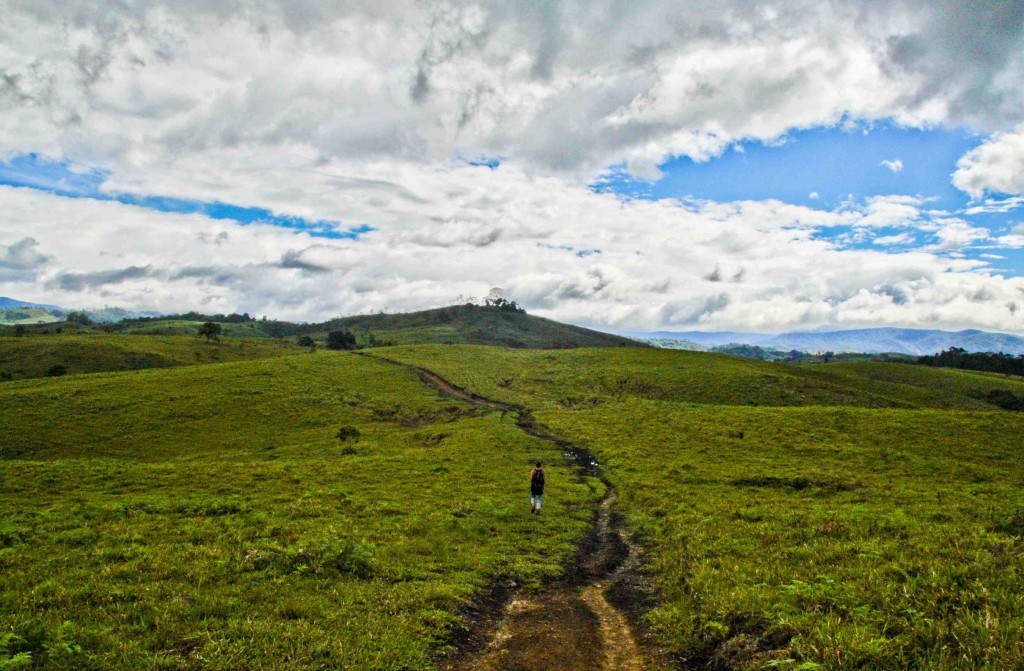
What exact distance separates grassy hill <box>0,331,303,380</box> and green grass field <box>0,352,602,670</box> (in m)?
70.3

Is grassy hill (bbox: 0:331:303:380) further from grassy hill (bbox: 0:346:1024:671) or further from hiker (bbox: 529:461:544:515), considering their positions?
hiker (bbox: 529:461:544:515)

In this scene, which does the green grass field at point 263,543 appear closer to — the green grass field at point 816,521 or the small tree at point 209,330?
the green grass field at point 816,521

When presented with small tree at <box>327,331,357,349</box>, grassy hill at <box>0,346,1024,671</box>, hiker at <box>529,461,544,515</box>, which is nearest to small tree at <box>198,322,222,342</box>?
small tree at <box>327,331,357,349</box>

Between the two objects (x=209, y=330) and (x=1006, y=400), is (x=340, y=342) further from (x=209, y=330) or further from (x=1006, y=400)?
(x=1006, y=400)

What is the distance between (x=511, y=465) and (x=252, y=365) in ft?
218

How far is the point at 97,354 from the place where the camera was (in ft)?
397

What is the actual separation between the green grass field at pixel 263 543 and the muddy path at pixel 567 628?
898 mm

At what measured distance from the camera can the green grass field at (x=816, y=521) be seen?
970cm

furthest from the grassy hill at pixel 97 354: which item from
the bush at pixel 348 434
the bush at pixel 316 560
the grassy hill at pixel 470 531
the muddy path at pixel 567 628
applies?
the muddy path at pixel 567 628

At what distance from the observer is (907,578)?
1152cm

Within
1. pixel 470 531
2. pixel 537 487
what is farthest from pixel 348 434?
pixel 470 531

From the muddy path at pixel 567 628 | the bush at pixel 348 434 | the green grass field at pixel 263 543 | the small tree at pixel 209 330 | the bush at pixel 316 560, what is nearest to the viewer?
the green grass field at pixel 263 543

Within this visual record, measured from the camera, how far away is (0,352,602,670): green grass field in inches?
426

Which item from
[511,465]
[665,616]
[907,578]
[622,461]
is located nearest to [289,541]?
[665,616]
